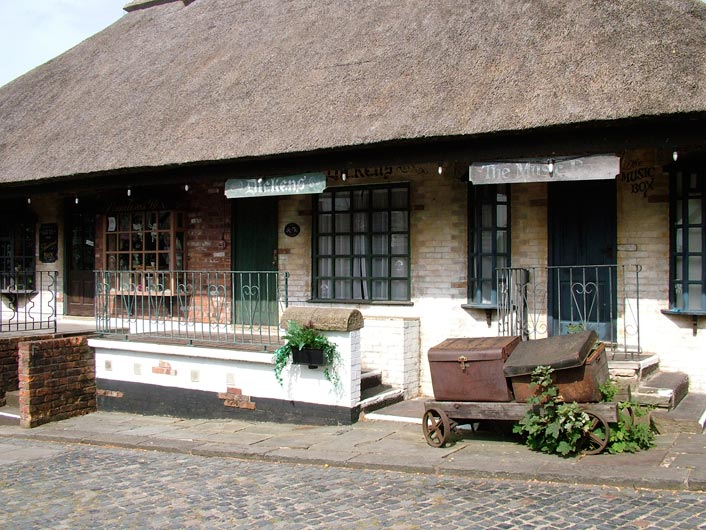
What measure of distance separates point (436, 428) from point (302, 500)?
172 centimetres

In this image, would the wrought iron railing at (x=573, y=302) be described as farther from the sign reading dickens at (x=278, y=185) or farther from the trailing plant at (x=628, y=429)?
the sign reading dickens at (x=278, y=185)

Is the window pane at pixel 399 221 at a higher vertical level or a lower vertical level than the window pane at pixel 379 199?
lower

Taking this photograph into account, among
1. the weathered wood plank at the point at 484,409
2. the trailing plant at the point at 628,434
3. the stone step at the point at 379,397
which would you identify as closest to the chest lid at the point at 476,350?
the weathered wood plank at the point at 484,409

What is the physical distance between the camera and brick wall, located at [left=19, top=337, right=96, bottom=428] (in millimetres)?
9805

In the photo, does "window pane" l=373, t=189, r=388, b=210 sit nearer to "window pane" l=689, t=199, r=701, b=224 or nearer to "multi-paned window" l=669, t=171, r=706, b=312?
"multi-paned window" l=669, t=171, r=706, b=312

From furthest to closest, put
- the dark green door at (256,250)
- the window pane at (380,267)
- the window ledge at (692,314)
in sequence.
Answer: the dark green door at (256,250), the window pane at (380,267), the window ledge at (692,314)

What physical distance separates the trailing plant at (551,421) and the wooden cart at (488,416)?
0.25ft

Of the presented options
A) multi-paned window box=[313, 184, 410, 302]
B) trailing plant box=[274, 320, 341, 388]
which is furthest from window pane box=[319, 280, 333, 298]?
trailing plant box=[274, 320, 341, 388]

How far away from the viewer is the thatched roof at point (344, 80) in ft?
25.6

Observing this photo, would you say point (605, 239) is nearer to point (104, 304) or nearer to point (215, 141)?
point (215, 141)

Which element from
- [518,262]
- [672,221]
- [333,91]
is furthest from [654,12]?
[333,91]

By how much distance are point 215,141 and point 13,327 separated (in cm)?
Answer: 499

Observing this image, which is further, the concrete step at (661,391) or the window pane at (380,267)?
the window pane at (380,267)

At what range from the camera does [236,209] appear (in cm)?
1164
